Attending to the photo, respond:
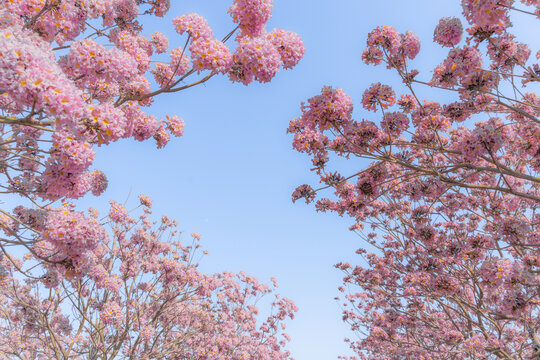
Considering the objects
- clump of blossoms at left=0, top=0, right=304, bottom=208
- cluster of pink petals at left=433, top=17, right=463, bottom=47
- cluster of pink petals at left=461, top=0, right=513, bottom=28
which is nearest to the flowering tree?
clump of blossoms at left=0, top=0, right=304, bottom=208

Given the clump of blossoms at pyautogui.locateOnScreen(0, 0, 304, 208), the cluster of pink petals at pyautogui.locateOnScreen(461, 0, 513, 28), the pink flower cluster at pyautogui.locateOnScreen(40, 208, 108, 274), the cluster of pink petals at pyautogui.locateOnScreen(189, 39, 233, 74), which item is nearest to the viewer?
the clump of blossoms at pyautogui.locateOnScreen(0, 0, 304, 208)

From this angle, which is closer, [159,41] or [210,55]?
[210,55]

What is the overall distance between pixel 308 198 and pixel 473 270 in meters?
5.55

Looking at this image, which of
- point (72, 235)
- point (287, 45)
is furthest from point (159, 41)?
point (72, 235)

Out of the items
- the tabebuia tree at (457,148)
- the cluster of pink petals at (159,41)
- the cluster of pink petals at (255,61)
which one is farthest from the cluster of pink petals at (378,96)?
the cluster of pink petals at (159,41)

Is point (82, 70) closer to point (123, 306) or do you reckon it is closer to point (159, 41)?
point (159, 41)

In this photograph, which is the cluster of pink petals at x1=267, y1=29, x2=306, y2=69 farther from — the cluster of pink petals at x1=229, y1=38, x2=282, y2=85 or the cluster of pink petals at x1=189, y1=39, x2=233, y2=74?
the cluster of pink petals at x1=189, y1=39, x2=233, y2=74

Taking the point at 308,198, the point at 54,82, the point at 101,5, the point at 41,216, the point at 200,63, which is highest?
the point at 101,5

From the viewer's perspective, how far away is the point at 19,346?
946 centimetres

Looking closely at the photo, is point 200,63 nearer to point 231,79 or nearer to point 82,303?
point 231,79

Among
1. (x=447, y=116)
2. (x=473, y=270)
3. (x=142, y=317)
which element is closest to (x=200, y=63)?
(x=447, y=116)

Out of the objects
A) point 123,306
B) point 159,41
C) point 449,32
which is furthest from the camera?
point 123,306

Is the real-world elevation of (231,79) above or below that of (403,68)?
below

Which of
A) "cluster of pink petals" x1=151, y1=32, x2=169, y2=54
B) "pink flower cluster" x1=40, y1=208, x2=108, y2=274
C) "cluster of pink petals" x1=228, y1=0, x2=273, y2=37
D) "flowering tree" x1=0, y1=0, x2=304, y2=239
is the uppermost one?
"cluster of pink petals" x1=151, y1=32, x2=169, y2=54
